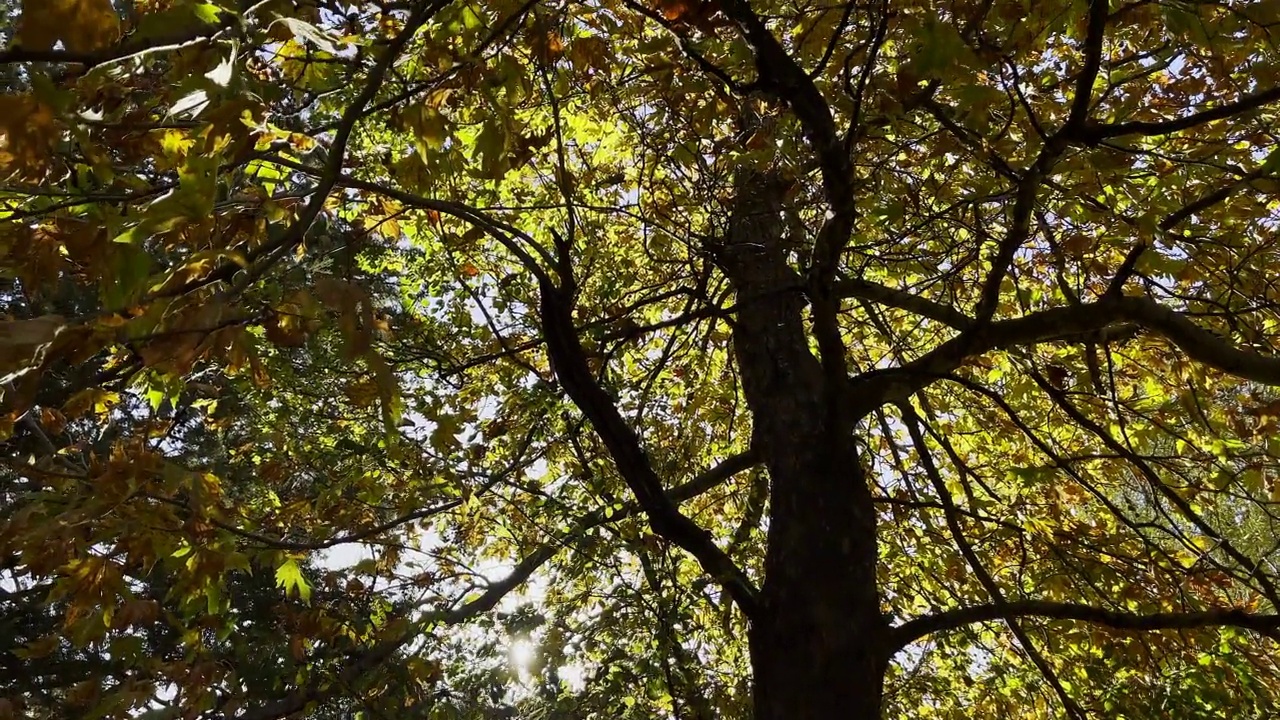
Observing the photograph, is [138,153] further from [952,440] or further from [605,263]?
[952,440]

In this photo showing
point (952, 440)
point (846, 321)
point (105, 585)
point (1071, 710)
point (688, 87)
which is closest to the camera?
point (105, 585)

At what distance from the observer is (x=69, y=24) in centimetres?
135

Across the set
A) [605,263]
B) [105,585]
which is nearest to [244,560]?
[105,585]

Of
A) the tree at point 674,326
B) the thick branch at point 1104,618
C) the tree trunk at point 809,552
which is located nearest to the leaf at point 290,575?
the tree at point 674,326

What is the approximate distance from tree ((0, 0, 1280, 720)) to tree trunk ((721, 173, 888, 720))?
12mm

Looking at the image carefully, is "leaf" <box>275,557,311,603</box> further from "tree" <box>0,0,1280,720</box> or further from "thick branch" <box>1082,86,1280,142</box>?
"thick branch" <box>1082,86,1280,142</box>

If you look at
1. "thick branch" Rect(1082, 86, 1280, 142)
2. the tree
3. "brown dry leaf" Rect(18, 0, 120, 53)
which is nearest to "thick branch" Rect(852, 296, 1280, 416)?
the tree

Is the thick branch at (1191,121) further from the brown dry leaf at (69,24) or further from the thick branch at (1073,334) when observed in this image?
the brown dry leaf at (69,24)

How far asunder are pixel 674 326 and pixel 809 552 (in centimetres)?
125

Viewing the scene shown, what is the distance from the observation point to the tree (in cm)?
201

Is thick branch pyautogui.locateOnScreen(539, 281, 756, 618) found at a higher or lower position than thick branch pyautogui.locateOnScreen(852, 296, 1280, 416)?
lower

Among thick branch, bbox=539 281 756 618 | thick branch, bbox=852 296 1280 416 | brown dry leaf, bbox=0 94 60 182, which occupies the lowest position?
brown dry leaf, bbox=0 94 60 182

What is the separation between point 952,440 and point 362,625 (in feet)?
13.9

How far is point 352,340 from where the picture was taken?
157 cm
